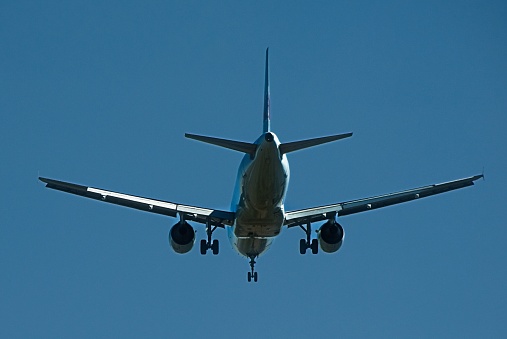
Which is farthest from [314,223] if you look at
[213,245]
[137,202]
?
[137,202]

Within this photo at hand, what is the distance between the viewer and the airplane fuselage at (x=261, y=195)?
169ft

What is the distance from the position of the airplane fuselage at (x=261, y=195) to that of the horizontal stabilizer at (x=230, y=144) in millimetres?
398

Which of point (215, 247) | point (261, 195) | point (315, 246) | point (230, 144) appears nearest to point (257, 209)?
point (261, 195)

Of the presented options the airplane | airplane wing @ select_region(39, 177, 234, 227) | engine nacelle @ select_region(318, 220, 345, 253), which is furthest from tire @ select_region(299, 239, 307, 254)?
airplane wing @ select_region(39, 177, 234, 227)

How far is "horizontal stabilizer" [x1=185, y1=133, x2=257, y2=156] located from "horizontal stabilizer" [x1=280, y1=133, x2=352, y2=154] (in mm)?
1370

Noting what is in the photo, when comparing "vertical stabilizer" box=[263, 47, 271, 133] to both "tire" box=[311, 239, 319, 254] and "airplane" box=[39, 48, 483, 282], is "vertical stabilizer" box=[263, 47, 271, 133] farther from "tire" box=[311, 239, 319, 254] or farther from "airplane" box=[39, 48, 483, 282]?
"tire" box=[311, 239, 319, 254]

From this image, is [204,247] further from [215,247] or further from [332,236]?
[332,236]

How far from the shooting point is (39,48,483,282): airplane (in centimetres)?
5310

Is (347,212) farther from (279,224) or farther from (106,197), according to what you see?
(106,197)

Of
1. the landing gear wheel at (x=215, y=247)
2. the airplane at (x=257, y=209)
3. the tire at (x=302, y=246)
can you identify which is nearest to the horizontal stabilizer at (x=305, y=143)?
the airplane at (x=257, y=209)

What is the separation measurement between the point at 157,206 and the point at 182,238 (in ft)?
7.31

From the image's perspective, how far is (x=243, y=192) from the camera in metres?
55.3

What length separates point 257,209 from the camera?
183ft

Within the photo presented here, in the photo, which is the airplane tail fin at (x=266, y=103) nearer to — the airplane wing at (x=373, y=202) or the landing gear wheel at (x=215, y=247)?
the airplane wing at (x=373, y=202)
